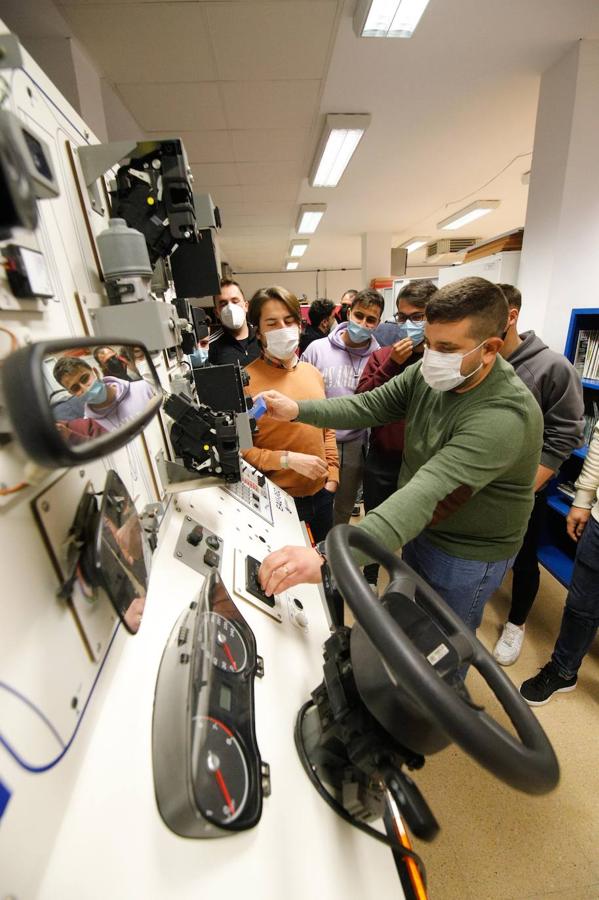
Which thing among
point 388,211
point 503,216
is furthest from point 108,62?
point 503,216

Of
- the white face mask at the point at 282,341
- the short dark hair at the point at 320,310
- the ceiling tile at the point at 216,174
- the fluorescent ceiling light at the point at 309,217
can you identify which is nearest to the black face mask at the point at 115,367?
the white face mask at the point at 282,341

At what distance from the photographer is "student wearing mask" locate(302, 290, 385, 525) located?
2.53 metres

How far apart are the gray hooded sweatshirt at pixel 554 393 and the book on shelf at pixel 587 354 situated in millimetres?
617

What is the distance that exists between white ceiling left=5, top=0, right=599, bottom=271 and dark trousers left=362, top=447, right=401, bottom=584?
8.14 ft

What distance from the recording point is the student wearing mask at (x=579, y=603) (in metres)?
1.58

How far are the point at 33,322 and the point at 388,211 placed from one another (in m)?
7.08

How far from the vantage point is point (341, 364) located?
2.65 m

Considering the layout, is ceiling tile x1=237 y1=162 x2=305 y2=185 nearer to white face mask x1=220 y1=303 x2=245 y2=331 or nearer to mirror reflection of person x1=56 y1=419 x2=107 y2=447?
white face mask x1=220 y1=303 x2=245 y2=331

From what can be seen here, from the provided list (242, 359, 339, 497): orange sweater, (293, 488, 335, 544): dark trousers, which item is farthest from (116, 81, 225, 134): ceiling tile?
(293, 488, 335, 544): dark trousers

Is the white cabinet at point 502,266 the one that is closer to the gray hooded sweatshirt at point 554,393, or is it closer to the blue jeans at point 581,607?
the gray hooded sweatshirt at point 554,393

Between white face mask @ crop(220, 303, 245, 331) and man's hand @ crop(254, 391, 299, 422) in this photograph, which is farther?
white face mask @ crop(220, 303, 245, 331)

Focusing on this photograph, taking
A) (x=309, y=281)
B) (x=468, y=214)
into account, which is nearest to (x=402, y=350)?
(x=468, y=214)

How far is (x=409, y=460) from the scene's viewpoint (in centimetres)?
137

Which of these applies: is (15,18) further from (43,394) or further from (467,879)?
(467,879)
